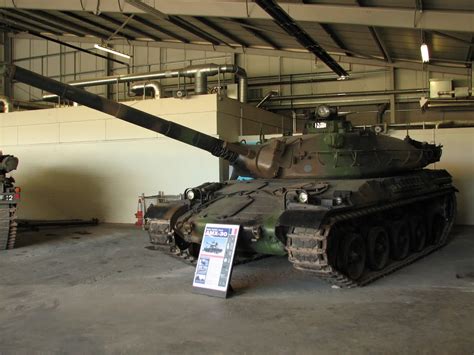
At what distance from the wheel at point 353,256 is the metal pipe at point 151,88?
10399 mm

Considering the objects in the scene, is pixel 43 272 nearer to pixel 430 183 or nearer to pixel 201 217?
pixel 201 217

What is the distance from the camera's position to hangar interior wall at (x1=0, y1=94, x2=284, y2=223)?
1479 cm

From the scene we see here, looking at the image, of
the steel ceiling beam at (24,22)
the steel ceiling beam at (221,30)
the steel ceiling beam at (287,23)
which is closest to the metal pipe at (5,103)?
the steel ceiling beam at (24,22)

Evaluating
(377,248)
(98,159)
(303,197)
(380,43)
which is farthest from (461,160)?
(98,159)

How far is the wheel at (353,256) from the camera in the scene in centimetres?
709

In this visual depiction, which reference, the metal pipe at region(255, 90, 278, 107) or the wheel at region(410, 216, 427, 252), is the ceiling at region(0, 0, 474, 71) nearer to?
the metal pipe at region(255, 90, 278, 107)

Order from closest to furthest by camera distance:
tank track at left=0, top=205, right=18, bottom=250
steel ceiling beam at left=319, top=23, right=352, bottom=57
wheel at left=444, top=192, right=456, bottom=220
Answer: tank track at left=0, top=205, right=18, bottom=250
wheel at left=444, top=192, right=456, bottom=220
steel ceiling beam at left=319, top=23, right=352, bottom=57

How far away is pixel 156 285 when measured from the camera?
24.1 feet

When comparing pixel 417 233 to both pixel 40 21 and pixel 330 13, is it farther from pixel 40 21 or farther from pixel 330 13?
pixel 40 21

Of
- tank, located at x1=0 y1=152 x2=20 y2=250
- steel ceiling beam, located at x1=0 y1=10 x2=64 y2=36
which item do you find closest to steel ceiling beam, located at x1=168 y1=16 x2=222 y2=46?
steel ceiling beam, located at x1=0 y1=10 x2=64 y2=36

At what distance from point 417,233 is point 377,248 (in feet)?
6.81

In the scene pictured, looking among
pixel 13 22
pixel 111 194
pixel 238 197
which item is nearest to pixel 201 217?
pixel 238 197

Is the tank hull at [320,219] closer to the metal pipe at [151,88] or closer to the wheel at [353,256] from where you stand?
the wheel at [353,256]

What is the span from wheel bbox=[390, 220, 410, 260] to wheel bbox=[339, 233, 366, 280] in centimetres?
131
